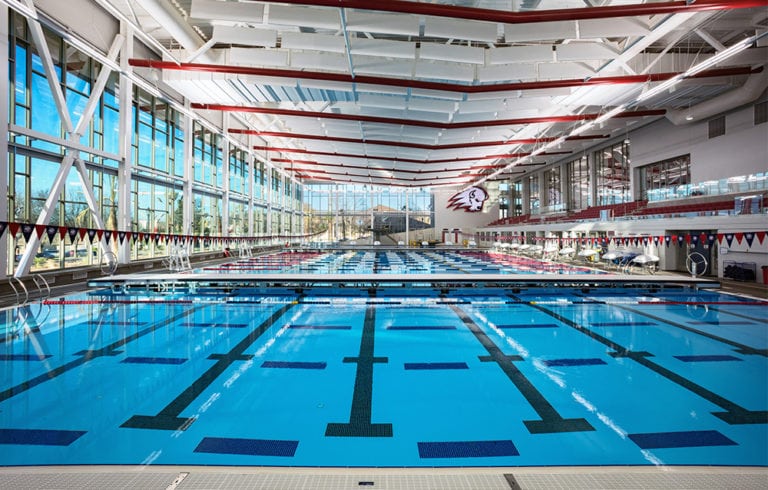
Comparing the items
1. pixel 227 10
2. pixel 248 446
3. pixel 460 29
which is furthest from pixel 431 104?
pixel 248 446

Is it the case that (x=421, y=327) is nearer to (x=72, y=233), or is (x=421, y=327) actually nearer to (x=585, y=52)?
(x=72, y=233)

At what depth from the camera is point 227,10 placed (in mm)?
6344

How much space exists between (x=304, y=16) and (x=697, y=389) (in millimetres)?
6531

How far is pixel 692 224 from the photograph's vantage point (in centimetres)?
1049

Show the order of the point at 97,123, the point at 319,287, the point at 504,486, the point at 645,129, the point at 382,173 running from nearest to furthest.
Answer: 1. the point at 504,486
2. the point at 319,287
3. the point at 97,123
4. the point at 645,129
5. the point at 382,173

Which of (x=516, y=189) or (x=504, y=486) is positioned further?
(x=516, y=189)

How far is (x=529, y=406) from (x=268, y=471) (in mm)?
1588

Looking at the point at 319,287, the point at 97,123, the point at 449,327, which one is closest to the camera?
the point at 449,327

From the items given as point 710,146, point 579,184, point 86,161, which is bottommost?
point 86,161

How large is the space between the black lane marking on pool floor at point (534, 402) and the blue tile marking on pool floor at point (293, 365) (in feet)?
4.54

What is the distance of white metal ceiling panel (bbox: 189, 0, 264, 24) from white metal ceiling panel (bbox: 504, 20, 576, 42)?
384cm

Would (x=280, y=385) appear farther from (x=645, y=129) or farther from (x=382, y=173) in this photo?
(x=382, y=173)

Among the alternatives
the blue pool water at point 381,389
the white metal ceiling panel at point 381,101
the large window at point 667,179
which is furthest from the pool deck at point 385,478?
the large window at point 667,179

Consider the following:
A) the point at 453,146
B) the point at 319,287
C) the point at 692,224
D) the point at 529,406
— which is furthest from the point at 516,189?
the point at 529,406
